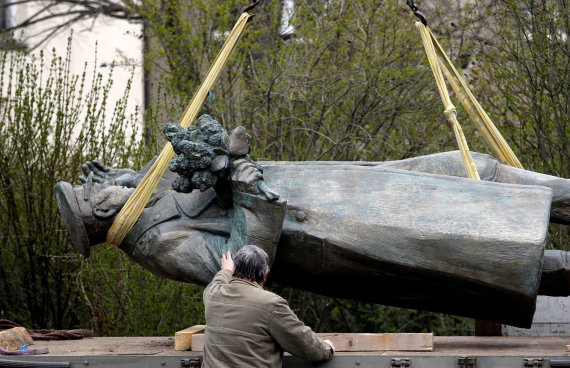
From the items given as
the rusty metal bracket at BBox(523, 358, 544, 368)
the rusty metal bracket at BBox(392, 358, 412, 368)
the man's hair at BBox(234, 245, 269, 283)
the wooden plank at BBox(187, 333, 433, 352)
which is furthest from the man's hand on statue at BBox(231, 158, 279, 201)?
the rusty metal bracket at BBox(523, 358, 544, 368)

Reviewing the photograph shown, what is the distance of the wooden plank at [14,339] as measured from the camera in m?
5.50

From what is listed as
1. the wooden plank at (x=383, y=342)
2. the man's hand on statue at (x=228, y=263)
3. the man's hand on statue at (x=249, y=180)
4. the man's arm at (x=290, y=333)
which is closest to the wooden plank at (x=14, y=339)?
the wooden plank at (x=383, y=342)

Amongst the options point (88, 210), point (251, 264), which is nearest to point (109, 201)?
point (88, 210)

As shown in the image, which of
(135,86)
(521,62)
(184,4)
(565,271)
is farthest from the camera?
(135,86)

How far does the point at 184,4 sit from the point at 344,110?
221cm

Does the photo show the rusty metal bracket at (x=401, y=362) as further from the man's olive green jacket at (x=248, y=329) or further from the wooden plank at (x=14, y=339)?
the wooden plank at (x=14, y=339)

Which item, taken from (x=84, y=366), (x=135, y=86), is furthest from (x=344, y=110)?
(x=135, y=86)

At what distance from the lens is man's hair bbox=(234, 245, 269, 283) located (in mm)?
4668

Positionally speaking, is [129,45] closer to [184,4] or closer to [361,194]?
[184,4]

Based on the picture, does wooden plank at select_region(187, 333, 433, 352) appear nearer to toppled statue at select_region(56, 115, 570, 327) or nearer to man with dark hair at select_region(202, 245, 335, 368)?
toppled statue at select_region(56, 115, 570, 327)

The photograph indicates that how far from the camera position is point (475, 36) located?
9844mm

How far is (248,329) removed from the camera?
4.63 meters

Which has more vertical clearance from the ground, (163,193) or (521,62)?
(521,62)

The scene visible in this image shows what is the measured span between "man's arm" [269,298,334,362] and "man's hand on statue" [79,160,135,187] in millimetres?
1483
